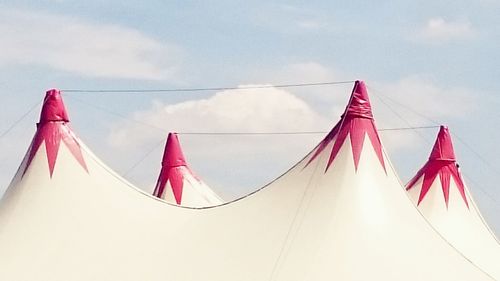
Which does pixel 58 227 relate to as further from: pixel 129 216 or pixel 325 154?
pixel 325 154

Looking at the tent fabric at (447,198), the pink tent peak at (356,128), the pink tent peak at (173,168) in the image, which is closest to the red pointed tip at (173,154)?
the pink tent peak at (173,168)

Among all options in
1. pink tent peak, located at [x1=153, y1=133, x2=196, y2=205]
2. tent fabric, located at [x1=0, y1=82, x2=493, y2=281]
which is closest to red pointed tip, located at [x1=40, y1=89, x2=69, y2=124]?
tent fabric, located at [x1=0, y1=82, x2=493, y2=281]

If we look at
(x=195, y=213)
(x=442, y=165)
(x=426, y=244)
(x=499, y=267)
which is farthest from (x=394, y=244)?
(x=442, y=165)

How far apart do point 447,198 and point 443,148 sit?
98cm

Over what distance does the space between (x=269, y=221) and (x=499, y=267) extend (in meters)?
5.10

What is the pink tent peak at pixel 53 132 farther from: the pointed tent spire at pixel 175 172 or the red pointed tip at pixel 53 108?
the pointed tent spire at pixel 175 172

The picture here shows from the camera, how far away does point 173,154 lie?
20.4 meters

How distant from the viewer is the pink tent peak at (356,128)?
14.2 metres

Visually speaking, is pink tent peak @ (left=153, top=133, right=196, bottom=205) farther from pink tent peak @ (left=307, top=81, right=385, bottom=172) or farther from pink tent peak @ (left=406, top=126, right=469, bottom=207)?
pink tent peak @ (left=307, top=81, right=385, bottom=172)

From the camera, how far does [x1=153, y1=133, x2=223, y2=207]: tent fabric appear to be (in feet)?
66.1

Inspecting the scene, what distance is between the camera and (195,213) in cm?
1486

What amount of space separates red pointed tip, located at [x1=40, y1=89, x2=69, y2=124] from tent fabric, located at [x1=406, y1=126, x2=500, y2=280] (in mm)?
7073

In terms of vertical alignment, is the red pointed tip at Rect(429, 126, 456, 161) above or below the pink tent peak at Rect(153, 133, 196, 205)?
above

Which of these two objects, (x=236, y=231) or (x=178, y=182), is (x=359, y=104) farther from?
(x=178, y=182)
